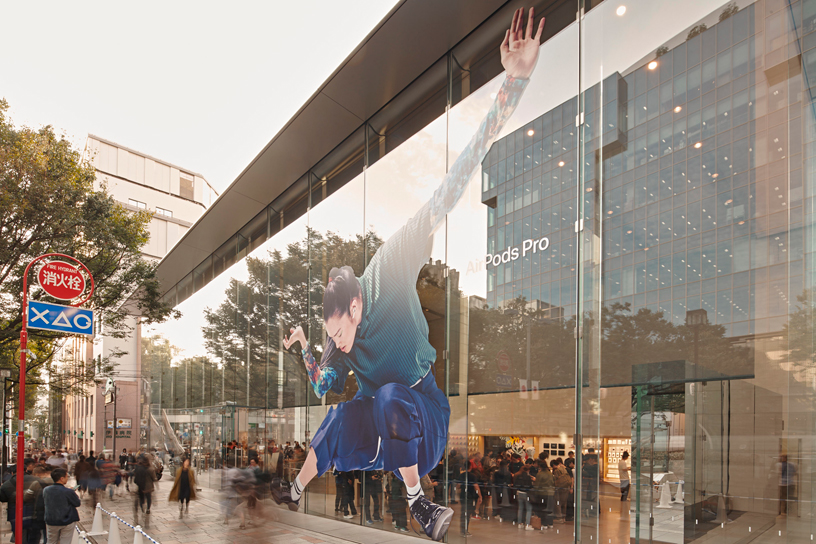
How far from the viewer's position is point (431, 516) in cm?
1007

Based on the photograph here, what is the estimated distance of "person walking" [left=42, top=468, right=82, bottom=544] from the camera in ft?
28.8

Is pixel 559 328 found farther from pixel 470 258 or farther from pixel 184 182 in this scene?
pixel 184 182

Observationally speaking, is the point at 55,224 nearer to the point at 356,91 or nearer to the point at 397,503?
the point at 356,91

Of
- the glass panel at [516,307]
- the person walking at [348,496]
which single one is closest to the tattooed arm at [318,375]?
the person walking at [348,496]

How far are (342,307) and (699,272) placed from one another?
832 centimetres

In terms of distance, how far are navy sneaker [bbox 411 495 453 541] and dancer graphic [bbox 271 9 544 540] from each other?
0.05 feet

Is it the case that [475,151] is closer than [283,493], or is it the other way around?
[475,151]

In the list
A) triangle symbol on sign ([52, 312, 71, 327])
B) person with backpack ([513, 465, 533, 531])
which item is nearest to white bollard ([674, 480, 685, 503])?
person with backpack ([513, 465, 533, 531])

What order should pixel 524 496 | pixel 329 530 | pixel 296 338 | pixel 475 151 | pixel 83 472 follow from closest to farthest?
pixel 524 496 → pixel 475 151 → pixel 329 530 → pixel 296 338 → pixel 83 472

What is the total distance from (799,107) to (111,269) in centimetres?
1890

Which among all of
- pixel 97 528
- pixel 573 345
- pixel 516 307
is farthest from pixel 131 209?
pixel 573 345

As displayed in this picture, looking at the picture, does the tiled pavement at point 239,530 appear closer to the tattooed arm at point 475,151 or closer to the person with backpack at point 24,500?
the person with backpack at point 24,500

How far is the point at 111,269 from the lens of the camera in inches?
739

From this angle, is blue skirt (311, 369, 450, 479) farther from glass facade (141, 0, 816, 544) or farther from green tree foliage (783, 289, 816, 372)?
green tree foliage (783, 289, 816, 372)
